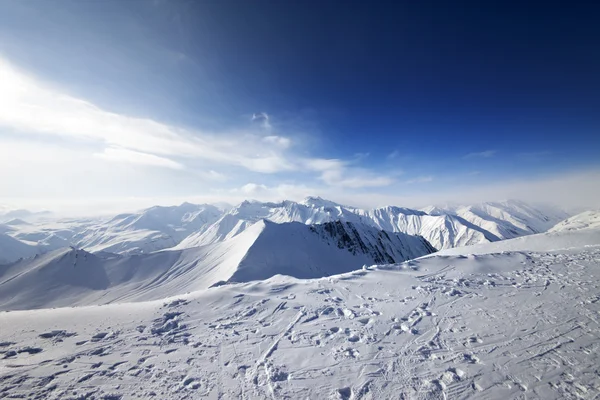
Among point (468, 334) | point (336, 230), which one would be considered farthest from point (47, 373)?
point (336, 230)

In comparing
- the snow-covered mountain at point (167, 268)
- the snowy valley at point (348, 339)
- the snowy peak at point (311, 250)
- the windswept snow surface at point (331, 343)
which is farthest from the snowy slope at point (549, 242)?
the snow-covered mountain at point (167, 268)

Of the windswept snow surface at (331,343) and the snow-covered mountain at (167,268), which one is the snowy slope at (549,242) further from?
the snow-covered mountain at (167,268)

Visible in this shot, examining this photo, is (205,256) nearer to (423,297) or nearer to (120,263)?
(120,263)

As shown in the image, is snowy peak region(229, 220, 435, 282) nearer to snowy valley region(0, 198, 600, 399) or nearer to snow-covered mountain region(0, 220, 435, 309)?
snow-covered mountain region(0, 220, 435, 309)

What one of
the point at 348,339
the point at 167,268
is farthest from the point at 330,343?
the point at 167,268

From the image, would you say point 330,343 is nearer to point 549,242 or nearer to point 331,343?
point 331,343

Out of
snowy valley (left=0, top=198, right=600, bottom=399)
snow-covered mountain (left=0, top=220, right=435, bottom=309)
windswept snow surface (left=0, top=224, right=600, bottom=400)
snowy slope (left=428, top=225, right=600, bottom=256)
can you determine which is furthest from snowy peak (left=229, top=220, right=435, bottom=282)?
snowy slope (left=428, top=225, right=600, bottom=256)
